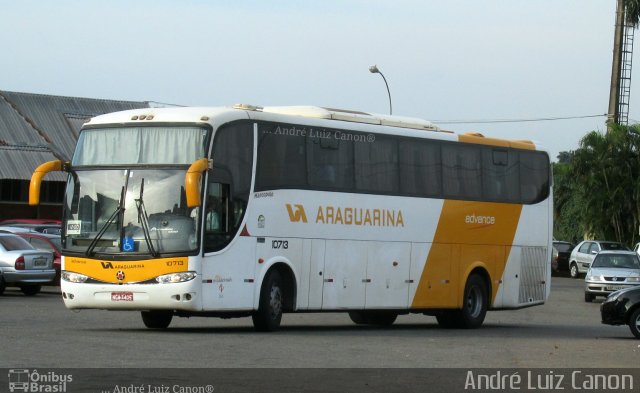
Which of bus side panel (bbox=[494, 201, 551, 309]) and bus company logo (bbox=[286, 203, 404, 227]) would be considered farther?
bus side panel (bbox=[494, 201, 551, 309])

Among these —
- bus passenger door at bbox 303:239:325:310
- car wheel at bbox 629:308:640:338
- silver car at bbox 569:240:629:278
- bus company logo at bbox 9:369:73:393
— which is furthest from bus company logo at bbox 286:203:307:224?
silver car at bbox 569:240:629:278

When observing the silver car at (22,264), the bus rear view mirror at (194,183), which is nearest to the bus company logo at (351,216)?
the bus rear view mirror at (194,183)

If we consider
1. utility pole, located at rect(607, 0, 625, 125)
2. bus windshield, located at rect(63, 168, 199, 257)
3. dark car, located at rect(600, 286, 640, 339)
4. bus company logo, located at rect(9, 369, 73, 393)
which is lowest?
bus company logo, located at rect(9, 369, 73, 393)

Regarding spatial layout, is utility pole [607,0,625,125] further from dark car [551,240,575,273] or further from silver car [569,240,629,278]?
dark car [551,240,575,273]

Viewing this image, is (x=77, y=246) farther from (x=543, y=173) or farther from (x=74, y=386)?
(x=543, y=173)

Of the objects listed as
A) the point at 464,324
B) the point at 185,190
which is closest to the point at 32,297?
the point at 464,324

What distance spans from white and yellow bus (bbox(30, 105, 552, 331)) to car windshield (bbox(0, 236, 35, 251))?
38.4 ft

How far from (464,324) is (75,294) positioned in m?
8.59

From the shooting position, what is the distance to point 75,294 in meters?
21.2

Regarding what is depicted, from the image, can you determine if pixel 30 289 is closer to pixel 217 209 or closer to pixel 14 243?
pixel 14 243

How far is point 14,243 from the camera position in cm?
3556

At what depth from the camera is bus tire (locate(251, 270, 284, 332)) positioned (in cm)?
2206

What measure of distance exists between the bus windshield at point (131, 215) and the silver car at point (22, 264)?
13478 millimetres

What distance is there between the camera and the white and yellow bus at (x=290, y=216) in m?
20.9
